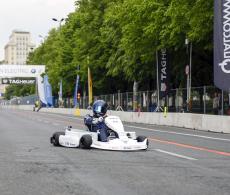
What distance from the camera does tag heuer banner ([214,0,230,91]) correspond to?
27.8 meters

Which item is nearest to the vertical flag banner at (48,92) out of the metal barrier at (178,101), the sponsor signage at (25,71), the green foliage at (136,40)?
the green foliage at (136,40)

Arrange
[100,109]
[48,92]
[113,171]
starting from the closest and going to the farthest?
[113,171] < [100,109] < [48,92]

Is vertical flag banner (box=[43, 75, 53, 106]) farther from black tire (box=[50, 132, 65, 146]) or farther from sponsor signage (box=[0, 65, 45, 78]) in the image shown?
black tire (box=[50, 132, 65, 146])

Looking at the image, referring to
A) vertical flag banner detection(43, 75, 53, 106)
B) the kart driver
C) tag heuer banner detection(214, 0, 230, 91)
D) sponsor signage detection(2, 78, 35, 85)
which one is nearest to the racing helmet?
the kart driver

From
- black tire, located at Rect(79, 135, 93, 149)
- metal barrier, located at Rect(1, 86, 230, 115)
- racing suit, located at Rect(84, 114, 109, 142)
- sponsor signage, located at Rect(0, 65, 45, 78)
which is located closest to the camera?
racing suit, located at Rect(84, 114, 109, 142)

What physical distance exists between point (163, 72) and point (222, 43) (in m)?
12.5

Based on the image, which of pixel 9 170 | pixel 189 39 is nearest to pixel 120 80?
pixel 189 39

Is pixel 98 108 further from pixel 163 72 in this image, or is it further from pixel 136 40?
pixel 136 40

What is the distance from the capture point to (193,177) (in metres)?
10.2

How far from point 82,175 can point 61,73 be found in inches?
2580

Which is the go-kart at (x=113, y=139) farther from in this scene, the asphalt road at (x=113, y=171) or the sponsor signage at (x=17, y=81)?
the sponsor signage at (x=17, y=81)

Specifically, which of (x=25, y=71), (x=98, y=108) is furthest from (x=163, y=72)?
(x=25, y=71)

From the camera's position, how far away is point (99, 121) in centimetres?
1507

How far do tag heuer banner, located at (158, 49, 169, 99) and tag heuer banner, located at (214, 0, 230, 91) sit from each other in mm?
10058
